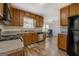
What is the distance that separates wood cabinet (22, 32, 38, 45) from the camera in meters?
1.89

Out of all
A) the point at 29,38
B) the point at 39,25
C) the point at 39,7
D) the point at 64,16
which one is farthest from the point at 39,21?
the point at 64,16

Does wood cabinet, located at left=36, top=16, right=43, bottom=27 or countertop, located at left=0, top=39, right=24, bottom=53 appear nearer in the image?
countertop, located at left=0, top=39, right=24, bottom=53

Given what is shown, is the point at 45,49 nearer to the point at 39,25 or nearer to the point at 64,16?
the point at 39,25

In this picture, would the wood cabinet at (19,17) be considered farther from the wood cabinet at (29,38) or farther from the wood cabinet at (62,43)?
the wood cabinet at (62,43)

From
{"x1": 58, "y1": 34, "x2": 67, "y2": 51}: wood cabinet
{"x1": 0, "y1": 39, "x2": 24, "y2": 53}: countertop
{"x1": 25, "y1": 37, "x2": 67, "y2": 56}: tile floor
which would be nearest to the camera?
{"x1": 0, "y1": 39, "x2": 24, "y2": 53}: countertop

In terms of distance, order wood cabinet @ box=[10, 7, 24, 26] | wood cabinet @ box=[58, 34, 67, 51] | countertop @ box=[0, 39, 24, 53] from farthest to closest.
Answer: wood cabinet @ box=[58, 34, 67, 51], wood cabinet @ box=[10, 7, 24, 26], countertop @ box=[0, 39, 24, 53]

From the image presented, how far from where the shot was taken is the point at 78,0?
182 centimetres

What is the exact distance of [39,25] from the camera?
6.38 ft

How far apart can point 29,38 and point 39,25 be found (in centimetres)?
32

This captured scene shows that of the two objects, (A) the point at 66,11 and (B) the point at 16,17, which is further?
(A) the point at 66,11

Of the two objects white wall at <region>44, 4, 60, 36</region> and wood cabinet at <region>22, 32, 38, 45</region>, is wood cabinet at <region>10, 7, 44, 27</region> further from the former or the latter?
wood cabinet at <region>22, 32, 38, 45</region>

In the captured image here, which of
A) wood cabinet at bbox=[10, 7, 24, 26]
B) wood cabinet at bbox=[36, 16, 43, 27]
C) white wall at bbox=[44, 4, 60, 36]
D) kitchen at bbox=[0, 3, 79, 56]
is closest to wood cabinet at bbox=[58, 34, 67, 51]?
kitchen at bbox=[0, 3, 79, 56]

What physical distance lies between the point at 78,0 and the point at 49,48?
1.04 meters

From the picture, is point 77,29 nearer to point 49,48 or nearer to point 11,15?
point 49,48
